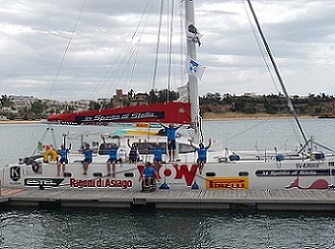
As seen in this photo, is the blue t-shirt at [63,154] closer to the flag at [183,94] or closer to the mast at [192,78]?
the flag at [183,94]

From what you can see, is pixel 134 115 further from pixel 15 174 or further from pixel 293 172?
pixel 293 172

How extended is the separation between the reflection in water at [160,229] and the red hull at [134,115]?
313 centimetres

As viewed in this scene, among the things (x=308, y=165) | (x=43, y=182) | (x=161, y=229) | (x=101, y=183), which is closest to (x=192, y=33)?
(x=308, y=165)

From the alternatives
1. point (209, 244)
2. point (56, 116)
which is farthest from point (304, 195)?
point (56, 116)

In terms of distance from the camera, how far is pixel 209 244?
584 inches

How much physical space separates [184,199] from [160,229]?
1.43m

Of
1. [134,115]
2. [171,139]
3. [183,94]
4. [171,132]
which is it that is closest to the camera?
[171,132]

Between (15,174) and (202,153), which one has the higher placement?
(202,153)

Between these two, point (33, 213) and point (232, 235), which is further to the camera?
point (33, 213)

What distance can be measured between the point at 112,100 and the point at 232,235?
7.16 metres

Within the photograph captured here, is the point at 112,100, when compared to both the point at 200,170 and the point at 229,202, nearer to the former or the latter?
the point at 200,170


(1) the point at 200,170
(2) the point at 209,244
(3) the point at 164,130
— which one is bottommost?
(2) the point at 209,244

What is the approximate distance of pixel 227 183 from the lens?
18.2 meters

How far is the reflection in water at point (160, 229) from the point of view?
14953mm
